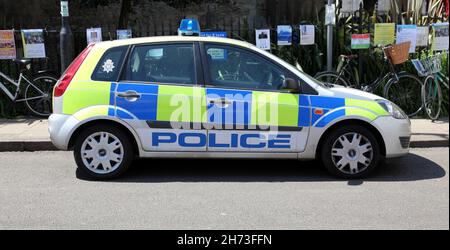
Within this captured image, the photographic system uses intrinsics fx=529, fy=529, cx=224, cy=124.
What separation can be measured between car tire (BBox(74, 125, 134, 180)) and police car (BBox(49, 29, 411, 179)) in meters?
0.01

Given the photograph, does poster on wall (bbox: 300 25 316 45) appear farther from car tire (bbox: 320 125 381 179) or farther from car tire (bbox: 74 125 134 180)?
car tire (bbox: 74 125 134 180)

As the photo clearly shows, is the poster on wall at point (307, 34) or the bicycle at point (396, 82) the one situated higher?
the poster on wall at point (307, 34)

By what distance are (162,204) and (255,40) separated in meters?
5.87

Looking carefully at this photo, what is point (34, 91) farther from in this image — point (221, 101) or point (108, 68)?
point (221, 101)

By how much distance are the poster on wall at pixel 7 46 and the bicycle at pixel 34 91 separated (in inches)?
10.8

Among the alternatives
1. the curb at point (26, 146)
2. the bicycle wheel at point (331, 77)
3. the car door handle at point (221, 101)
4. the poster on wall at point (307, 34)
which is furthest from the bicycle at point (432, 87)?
the curb at point (26, 146)

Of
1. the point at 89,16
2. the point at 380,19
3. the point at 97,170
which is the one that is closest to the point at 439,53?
the point at 380,19

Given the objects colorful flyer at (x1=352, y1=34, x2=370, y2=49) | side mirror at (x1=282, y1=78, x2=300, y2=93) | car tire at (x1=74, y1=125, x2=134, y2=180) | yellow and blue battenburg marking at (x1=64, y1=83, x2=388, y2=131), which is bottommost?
car tire at (x1=74, y1=125, x2=134, y2=180)

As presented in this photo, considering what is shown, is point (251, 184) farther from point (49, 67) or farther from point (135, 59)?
point (49, 67)

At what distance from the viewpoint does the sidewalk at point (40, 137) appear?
768cm

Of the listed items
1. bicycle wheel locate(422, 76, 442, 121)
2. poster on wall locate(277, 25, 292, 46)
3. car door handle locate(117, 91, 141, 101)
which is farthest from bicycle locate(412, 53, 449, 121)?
car door handle locate(117, 91, 141, 101)

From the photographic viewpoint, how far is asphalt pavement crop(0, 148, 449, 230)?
4.70 meters

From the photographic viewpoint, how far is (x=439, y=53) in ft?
30.9

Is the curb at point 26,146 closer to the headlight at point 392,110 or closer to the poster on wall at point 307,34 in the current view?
the headlight at point 392,110
